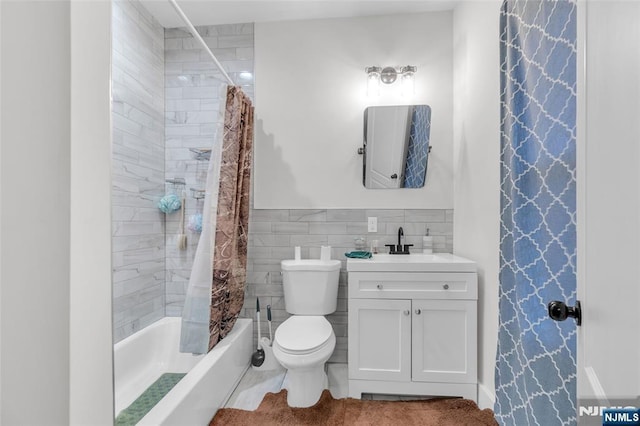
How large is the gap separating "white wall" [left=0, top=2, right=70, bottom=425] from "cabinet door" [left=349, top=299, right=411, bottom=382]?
1.49 metres

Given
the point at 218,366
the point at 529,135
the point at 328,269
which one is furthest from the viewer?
the point at 328,269

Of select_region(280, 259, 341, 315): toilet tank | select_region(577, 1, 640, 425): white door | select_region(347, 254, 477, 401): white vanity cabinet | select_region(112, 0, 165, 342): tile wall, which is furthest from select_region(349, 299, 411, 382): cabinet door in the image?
select_region(112, 0, 165, 342): tile wall

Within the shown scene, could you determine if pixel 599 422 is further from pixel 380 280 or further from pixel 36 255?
pixel 380 280

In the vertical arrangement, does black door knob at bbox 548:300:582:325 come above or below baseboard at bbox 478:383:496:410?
above

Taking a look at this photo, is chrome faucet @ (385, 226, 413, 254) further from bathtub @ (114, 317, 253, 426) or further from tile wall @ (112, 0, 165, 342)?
tile wall @ (112, 0, 165, 342)

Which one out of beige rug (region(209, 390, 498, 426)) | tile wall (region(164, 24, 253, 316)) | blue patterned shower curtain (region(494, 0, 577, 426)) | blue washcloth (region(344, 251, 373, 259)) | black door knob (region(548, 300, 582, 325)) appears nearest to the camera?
black door knob (region(548, 300, 582, 325))

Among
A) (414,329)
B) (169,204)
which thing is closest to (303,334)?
(414,329)

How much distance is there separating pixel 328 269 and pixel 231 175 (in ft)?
2.88

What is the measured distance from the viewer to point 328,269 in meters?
2.08

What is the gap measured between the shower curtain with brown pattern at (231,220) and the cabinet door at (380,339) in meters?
0.77

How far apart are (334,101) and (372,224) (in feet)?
3.23

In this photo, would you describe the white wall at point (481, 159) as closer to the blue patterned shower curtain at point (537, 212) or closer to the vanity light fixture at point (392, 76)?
the blue patterned shower curtain at point (537, 212)

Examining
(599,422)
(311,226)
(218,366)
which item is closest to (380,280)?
(311,226)

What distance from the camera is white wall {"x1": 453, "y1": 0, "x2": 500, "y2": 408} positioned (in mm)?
1655
